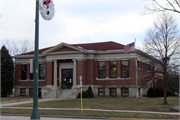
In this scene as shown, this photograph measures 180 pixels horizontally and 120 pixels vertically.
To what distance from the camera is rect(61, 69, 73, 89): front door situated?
39062mm

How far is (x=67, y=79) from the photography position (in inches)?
1543

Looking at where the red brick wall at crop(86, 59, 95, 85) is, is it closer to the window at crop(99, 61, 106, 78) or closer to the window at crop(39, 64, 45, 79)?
the window at crop(99, 61, 106, 78)

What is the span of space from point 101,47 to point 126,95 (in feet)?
30.7

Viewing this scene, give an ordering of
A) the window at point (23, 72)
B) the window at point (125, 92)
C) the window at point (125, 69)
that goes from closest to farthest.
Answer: the window at point (125, 92), the window at point (125, 69), the window at point (23, 72)

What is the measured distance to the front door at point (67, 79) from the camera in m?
39.1

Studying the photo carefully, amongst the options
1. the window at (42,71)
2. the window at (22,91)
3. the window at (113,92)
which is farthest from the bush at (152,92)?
the window at (22,91)

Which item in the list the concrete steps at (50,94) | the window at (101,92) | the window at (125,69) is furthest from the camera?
the window at (101,92)

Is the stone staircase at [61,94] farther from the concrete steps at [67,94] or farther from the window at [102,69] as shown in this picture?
the window at [102,69]

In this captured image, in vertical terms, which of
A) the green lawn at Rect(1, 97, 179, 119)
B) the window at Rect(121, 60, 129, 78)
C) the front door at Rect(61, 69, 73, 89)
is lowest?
the green lawn at Rect(1, 97, 179, 119)

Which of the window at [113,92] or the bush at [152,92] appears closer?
the window at [113,92]

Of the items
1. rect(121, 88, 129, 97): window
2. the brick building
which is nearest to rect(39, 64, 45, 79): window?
the brick building

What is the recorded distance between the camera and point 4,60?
4219cm

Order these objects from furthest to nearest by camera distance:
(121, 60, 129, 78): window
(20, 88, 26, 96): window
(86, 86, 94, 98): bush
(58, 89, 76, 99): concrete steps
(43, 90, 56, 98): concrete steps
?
1. (20, 88, 26, 96): window
2. (121, 60, 129, 78): window
3. (43, 90, 56, 98): concrete steps
4. (86, 86, 94, 98): bush
5. (58, 89, 76, 99): concrete steps

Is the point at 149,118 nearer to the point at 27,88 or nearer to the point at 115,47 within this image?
the point at 115,47
